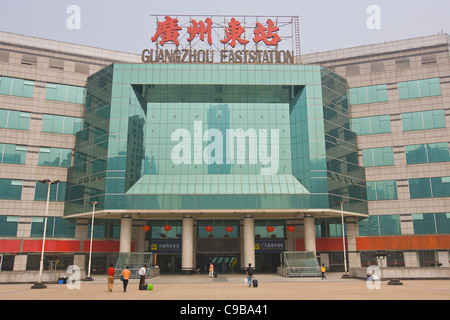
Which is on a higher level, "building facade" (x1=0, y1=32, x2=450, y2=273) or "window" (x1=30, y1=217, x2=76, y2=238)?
"building facade" (x1=0, y1=32, x2=450, y2=273)

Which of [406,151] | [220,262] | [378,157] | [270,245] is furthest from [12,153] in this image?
[406,151]

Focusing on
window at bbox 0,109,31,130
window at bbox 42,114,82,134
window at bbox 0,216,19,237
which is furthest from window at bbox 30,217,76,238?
window at bbox 0,109,31,130

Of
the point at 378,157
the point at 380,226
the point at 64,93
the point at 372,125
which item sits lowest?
the point at 380,226

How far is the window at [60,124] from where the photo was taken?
174 ft

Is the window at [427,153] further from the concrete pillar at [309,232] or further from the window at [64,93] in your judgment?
the window at [64,93]

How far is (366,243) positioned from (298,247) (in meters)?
9.29

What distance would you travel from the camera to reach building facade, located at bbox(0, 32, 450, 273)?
47.8m

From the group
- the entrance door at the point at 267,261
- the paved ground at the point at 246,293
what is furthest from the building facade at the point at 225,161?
the paved ground at the point at 246,293

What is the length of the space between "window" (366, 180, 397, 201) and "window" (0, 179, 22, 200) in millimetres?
47972

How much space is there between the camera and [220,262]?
54.4 metres

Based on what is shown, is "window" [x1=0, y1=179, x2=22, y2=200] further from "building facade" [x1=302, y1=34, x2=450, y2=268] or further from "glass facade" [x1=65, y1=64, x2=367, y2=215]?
"building facade" [x1=302, y1=34, x2=450, y2=268]

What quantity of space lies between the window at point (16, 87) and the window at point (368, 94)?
46.7 metres

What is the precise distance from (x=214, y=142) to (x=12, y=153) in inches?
1070

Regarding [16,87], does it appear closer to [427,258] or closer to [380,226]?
[380,226]
